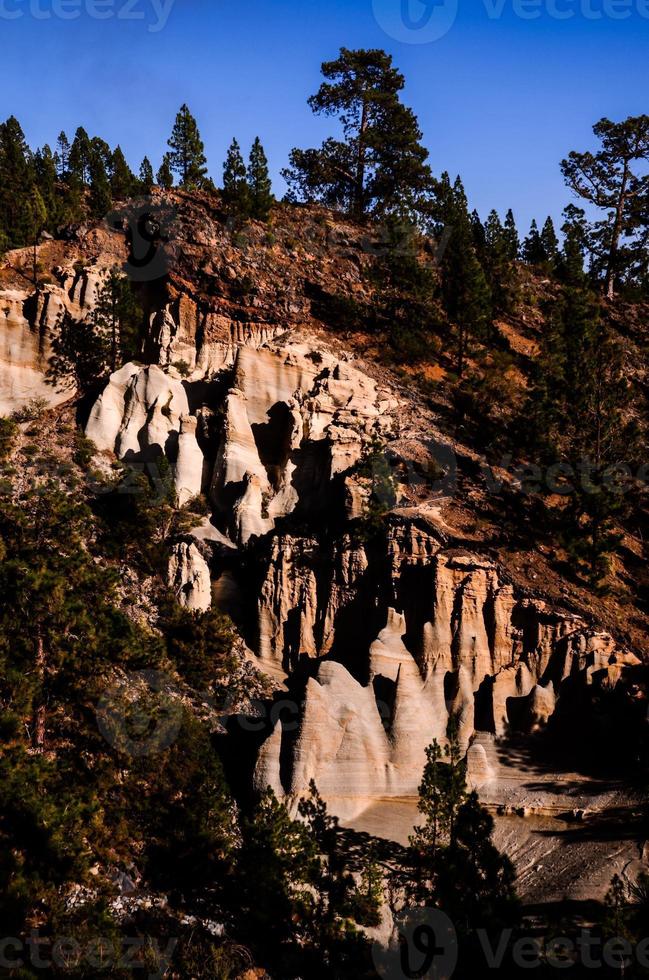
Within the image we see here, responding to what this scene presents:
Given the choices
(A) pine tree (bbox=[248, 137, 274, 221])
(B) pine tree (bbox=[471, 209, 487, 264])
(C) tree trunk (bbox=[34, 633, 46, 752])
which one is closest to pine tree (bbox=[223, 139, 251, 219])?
(A) pine tree (bbox=[248, 137, 274, 221])

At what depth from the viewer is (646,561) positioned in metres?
44.3

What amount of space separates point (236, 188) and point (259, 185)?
269 centimetres

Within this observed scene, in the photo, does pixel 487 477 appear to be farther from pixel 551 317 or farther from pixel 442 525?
pixel 551 317

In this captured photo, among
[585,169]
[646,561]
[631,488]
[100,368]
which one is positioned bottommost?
[646,561]

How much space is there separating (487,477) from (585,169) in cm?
3941

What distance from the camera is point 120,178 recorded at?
70312mm

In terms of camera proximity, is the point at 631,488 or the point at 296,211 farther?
the point at 296,211

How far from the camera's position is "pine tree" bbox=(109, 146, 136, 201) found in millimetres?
66188

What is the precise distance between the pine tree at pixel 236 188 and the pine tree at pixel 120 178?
7.41m

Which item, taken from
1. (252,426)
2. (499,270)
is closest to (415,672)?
(252,426)

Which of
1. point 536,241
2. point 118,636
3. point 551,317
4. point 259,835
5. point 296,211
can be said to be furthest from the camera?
point 536,241

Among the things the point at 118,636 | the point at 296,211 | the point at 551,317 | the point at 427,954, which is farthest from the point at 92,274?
the point at 427,954

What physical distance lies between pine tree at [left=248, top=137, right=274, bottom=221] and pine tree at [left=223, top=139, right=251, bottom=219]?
2.24 ft

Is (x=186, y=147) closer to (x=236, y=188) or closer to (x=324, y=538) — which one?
(x=236, y=188)
